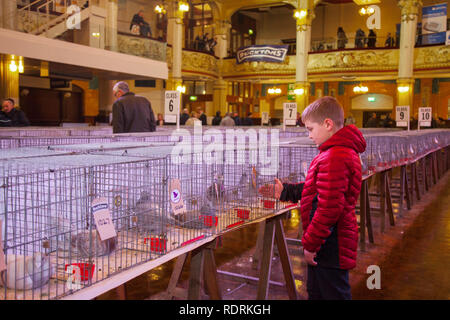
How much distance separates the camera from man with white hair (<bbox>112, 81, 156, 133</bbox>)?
5.05m

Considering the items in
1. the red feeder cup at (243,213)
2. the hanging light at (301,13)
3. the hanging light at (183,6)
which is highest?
the hanging light at (301,13)

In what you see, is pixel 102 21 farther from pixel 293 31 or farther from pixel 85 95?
pixel 293 31

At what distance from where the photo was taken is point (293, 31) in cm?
2528

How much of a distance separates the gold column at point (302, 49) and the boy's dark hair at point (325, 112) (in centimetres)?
1696

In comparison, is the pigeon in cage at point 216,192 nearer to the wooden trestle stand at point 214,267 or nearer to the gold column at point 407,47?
the wooden trestle stand at point 214,267

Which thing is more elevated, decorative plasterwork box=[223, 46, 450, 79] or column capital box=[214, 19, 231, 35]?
column capital box=[214, 19, 231, 35]

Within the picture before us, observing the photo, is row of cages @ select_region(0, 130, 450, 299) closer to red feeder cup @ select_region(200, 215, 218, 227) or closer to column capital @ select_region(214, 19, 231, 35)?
red feeder cup @ select_region(200, 215, 218, 227)

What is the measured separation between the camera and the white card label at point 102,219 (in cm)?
188

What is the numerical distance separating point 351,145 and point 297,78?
17433 mm

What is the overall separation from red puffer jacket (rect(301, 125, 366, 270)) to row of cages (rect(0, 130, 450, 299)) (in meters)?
0.59

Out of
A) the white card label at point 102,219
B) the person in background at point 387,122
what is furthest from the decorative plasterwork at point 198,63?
the white card label at point 102,219

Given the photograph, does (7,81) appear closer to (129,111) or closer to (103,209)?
(129,111)

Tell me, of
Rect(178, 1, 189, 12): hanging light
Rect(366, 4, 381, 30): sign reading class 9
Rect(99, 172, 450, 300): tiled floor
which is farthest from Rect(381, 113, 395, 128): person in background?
Rect(99, 172, 450, 300): tiled floor

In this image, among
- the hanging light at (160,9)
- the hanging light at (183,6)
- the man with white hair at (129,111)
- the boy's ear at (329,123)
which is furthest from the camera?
the hanging light at (160,9)
